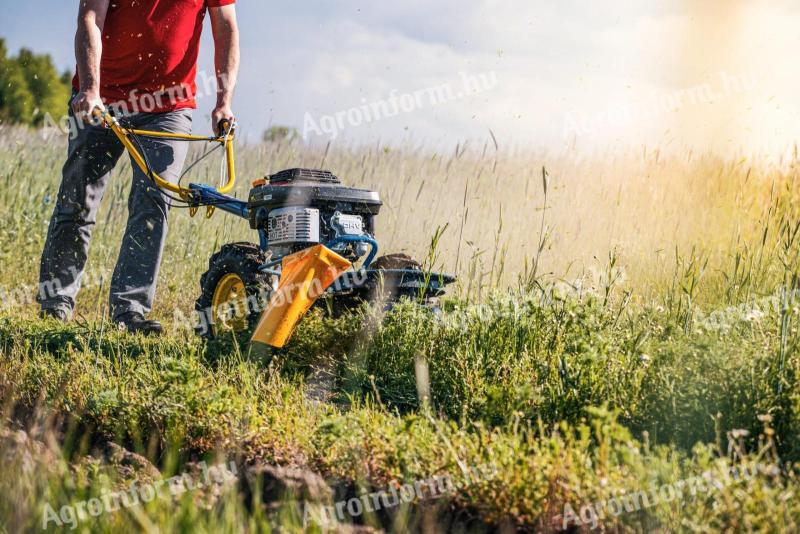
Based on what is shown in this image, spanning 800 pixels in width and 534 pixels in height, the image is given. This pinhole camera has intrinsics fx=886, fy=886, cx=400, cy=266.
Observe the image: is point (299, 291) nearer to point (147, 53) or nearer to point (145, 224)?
point (145, 224)

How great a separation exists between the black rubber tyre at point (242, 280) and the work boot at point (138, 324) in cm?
33

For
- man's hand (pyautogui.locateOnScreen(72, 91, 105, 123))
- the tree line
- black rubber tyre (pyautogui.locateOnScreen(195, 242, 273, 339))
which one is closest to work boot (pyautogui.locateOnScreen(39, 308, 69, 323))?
black rubber tyre (pyautogui.locateOnScreen(195, 242, 273, 339))

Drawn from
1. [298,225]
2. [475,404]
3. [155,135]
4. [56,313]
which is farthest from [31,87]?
[475,404]

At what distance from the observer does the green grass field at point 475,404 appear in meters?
2.19

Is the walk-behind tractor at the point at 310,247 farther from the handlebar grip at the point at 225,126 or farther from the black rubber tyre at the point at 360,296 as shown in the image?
the handlebar grip at the point at 225,126

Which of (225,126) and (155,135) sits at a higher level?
(225,126)

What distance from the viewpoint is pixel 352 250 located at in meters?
3.85

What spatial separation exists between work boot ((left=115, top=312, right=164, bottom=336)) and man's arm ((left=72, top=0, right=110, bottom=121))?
1038 mm

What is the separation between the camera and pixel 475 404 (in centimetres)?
320

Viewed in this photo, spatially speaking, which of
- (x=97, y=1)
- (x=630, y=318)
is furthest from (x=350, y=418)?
(x=97, y=1)

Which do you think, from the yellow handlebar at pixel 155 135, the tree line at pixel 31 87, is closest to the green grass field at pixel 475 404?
the yellow handlebar at pixel 155 135

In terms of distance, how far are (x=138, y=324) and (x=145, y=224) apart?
520 millimetres

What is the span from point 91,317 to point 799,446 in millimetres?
4219

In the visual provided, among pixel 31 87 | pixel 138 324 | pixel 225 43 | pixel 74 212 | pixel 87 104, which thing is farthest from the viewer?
pixel 31 87
